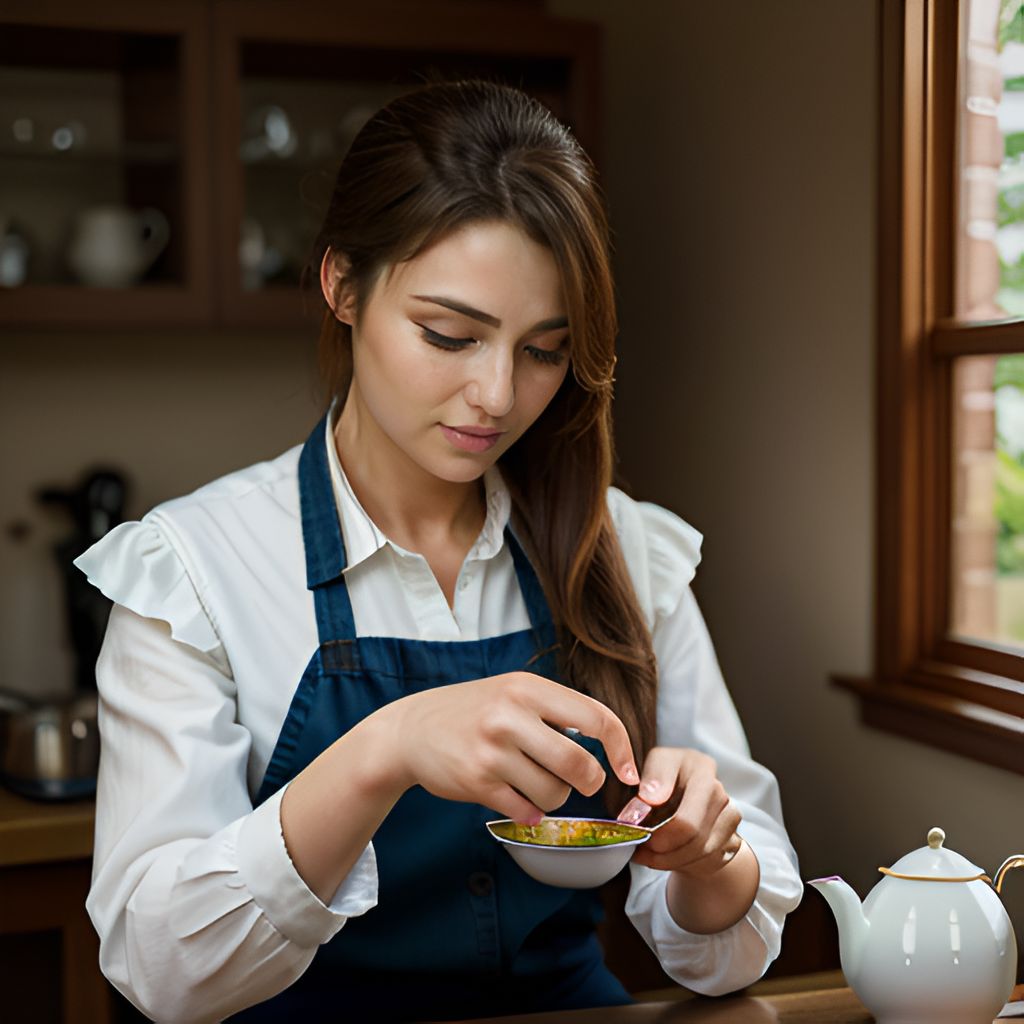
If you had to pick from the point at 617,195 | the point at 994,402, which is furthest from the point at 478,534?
the point at 617,195

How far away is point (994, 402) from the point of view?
1.96 m

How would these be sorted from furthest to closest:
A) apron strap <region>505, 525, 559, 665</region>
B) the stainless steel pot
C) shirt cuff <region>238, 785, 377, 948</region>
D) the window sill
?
the stainless steel pot, the window sill, apron strap <region>505, 525, 559, 665</region>, shirt cuff <region>238, 785, 377, 948</region>

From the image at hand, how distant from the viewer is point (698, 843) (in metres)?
1.29

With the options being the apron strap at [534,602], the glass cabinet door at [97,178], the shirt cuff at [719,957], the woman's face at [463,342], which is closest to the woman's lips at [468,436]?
the woman's face at [463,342]

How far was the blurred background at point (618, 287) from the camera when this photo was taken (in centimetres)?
221

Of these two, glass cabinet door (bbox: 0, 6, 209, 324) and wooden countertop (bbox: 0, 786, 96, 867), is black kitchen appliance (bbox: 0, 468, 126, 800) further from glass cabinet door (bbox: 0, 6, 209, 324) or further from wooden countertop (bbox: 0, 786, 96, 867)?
glass cabinet door (bbox: 0, 6, 209, 324)

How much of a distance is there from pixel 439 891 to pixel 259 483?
1.67ft

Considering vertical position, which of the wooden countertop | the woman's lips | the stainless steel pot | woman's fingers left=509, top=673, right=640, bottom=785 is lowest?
the wooden countertop

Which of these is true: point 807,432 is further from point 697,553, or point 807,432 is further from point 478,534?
point 478,534

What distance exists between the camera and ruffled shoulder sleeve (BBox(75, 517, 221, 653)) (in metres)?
1.41

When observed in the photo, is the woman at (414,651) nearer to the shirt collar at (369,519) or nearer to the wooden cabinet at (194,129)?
the shirt collar at (369,519)

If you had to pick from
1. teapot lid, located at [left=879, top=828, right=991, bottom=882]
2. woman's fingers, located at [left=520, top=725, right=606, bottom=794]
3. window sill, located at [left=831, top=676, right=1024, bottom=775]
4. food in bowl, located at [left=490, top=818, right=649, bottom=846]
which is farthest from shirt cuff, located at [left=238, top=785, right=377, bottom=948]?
window sill, located at [left=831, top=676, right=1024, bottom=775]

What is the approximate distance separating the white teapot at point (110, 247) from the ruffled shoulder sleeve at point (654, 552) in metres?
1.31

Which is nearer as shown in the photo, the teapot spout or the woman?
the teapot spout
